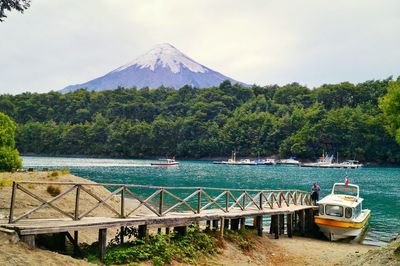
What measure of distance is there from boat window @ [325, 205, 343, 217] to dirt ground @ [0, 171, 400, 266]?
6.01ft

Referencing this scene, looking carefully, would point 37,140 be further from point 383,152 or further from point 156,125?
point 383,152

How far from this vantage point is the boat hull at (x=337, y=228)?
2683cm

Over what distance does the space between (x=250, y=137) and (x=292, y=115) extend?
16598 mm

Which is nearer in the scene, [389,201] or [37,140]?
[389,201]

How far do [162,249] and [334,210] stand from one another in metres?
14.8

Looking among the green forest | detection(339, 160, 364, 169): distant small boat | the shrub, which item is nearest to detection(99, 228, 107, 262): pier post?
the shrub

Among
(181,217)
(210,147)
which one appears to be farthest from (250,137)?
(181,217)

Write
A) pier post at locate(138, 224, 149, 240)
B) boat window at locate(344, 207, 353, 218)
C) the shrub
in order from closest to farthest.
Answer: pier post at locate(138, 224, 149, 240) → the shrub → boat window at locate(344, 207, 353, 218)

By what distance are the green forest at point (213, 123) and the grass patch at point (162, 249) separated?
128 m

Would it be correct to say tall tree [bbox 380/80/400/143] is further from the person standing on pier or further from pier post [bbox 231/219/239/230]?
pier post [bbox 231/219/239/230]

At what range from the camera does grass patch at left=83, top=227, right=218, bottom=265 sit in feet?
50.3

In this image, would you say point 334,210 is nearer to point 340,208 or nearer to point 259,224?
point 340,208

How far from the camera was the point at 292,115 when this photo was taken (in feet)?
518

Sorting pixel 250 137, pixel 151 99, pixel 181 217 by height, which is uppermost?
pixel 151 99
